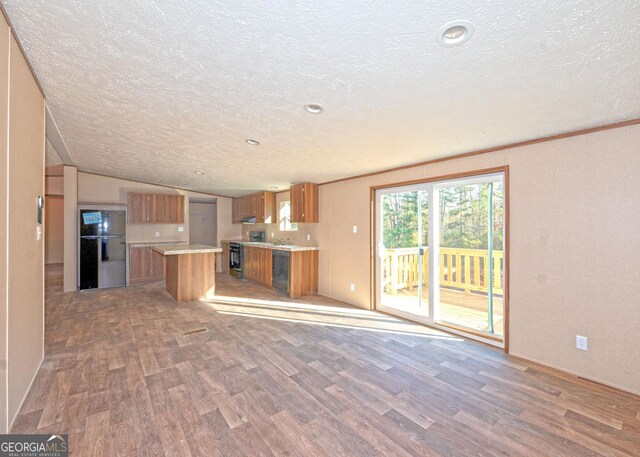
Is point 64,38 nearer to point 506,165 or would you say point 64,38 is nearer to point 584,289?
point 506,165

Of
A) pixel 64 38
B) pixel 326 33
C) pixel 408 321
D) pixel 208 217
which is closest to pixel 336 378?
pixel 408 321

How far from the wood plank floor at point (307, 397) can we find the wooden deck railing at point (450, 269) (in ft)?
3.06

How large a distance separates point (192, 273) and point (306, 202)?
2.49 metres

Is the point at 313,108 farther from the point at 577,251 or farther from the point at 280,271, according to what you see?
the point at 280,271

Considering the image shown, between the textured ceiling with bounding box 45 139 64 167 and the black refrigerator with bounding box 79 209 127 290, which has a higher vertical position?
the textured ceiling with bounding box 45 139 64 167

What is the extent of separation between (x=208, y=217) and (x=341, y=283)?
17.7 feet

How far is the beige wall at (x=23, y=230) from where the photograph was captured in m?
1.80

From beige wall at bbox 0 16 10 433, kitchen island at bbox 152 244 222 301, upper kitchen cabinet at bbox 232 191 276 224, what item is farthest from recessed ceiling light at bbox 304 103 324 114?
upper kitchen cabinet at bbox 232 191 276 224

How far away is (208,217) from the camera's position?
865 centimetres

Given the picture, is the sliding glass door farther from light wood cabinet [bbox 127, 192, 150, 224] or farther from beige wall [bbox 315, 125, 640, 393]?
light wood cabinet [bbox 127, 192, 150, 224]

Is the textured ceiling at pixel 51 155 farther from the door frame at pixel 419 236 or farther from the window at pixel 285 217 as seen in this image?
the door frame at pixel 419 236

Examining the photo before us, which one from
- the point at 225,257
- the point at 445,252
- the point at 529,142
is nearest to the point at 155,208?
the point at 225,257

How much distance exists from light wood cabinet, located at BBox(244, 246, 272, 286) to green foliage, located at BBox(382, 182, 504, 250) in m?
2.88

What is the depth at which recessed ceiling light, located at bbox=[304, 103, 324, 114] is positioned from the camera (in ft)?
7.32
